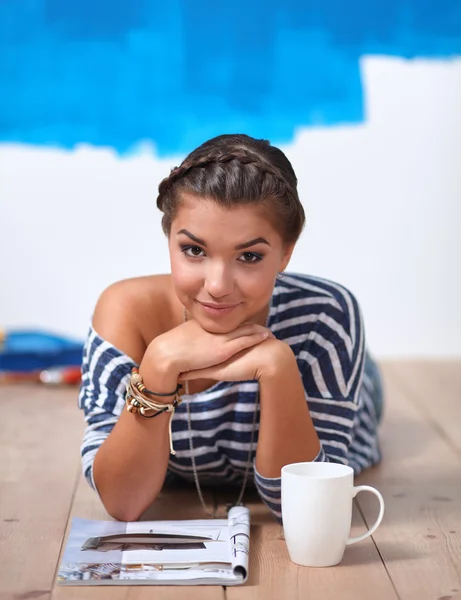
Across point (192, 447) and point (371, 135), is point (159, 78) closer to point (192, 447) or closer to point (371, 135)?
point (371, 135)

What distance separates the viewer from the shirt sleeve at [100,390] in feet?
5.01

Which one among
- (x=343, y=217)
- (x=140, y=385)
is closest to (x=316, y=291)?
(x=140, y=385)

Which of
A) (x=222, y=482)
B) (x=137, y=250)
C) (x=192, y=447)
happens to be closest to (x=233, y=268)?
A: (x=192, y=447)

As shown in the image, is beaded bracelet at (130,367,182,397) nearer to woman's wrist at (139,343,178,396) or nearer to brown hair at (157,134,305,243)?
woman's wrist at (139,343,178,396)

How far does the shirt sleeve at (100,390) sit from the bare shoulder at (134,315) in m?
0.02

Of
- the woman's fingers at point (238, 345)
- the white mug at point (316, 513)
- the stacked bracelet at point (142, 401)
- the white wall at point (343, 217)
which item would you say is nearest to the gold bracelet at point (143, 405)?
the stacked bracelet at point (142, 401)

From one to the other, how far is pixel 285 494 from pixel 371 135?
248cm

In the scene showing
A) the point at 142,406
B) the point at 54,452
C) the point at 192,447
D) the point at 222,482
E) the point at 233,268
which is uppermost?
the point at 233,268

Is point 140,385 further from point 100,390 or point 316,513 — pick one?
point 316,513

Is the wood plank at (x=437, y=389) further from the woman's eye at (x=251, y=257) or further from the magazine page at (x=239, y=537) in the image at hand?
the woman's eye at (x=251, y=257)

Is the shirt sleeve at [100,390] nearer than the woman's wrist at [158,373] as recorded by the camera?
No

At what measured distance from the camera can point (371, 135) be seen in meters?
3.54

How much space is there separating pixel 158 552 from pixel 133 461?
0.17m

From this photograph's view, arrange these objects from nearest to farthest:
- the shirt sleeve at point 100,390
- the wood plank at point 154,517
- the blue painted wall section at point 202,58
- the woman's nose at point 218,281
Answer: the wood plank at point 154,517 < the woman's nose at point 218,281 < the shirt sleeve at point 100,390 < the blue painted wall section at point 202,58
